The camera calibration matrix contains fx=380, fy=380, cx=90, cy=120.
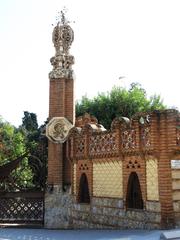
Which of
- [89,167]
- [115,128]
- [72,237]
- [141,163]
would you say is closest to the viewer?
[72,237]

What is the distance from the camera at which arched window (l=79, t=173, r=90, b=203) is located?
12.8 m

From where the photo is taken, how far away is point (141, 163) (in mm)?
9695

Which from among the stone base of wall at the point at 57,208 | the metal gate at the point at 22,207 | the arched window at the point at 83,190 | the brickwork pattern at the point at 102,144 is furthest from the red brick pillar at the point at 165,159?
the metal gate at the point at 22,207

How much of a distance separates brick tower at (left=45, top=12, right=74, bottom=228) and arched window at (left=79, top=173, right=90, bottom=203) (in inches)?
41.0

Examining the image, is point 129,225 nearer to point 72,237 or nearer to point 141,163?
point 141,163

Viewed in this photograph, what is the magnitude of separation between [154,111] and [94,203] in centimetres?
423

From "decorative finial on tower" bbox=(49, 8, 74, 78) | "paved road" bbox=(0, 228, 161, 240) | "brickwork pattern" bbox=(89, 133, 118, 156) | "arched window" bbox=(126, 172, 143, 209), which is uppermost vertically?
"decorative finial on tower" bbox=(49, 8, 74, 78)

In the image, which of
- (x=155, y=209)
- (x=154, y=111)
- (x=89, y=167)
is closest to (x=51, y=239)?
(x=155, y=209)

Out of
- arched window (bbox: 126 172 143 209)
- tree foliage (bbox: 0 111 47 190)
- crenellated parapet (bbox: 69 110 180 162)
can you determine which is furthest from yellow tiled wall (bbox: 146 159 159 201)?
tree foliage (bbox: 0 111 47 190)

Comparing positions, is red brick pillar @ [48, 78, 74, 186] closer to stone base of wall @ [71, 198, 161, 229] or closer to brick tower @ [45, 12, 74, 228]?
brick tower @ [45, 12, 74, 228]

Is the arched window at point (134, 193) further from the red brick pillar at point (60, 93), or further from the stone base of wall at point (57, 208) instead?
the red brick pillar at point (60, 93)

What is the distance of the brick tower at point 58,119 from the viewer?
545 inches

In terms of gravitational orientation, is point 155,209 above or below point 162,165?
below

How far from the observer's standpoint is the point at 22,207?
14.1 m
